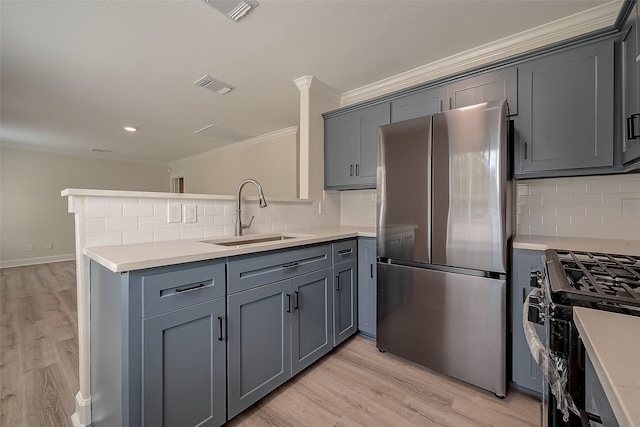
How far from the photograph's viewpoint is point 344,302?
6.98 feet

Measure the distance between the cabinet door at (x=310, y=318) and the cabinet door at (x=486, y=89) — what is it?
1.71 meters

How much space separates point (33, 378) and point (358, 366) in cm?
223

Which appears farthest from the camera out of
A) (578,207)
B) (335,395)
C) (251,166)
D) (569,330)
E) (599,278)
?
(251,166)

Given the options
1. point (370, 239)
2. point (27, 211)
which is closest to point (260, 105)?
point (370, 239)

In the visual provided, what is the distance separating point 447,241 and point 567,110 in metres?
1.15

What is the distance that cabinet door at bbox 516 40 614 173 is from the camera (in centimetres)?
158

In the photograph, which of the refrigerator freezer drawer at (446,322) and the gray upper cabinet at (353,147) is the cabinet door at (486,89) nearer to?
the gray upper cabinet at (353,147)

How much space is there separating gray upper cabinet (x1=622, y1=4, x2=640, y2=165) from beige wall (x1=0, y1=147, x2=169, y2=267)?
861 centimetres

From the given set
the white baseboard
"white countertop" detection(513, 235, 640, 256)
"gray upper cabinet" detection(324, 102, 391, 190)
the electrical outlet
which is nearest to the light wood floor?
"white countertop" detection(513, 235, 640, 256)

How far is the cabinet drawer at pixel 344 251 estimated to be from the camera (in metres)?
2.03

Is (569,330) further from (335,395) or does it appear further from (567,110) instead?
(567,110)

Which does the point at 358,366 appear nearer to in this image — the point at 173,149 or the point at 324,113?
the point at 324,113

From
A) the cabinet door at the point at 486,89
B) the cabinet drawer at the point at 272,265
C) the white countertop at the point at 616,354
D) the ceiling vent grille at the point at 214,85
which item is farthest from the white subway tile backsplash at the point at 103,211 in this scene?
the cabinet door at the point at 486,89

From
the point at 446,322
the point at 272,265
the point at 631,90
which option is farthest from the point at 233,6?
the point at 446,322
